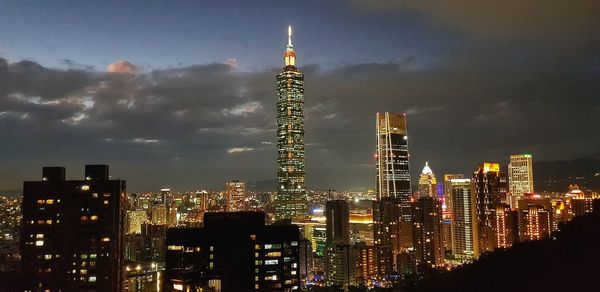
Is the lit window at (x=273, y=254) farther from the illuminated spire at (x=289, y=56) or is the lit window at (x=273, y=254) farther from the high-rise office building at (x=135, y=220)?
the illuminated spire at (x=289, y=56)

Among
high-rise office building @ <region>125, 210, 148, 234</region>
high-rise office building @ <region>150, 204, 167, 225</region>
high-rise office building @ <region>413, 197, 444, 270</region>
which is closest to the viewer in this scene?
high-rise office building @ <region>413, 197, 444, 270</region>

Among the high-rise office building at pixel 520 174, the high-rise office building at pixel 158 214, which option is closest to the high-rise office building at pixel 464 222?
the high-rise office building at pixel 520 174

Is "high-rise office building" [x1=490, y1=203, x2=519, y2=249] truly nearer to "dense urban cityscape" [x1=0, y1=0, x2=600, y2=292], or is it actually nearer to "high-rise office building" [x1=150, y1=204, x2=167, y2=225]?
"dense urban cityscape" [x1=0, y1=0, x2=600, y2=292]

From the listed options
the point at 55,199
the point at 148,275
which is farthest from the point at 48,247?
the point at 148,275

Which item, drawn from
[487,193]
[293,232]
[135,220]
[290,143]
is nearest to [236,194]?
[290,143]

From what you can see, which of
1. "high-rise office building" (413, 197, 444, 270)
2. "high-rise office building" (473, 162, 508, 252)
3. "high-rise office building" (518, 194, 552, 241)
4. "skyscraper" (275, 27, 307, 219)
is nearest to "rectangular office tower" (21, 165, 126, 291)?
"high-rise office building" (413, 197, 444, 270)

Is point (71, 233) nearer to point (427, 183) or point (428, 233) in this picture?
point (428, 233)

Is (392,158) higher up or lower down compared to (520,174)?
higher up

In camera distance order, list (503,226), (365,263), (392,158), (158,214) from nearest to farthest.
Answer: (365,263) → (503,226) → (158,214) → (392,158)
